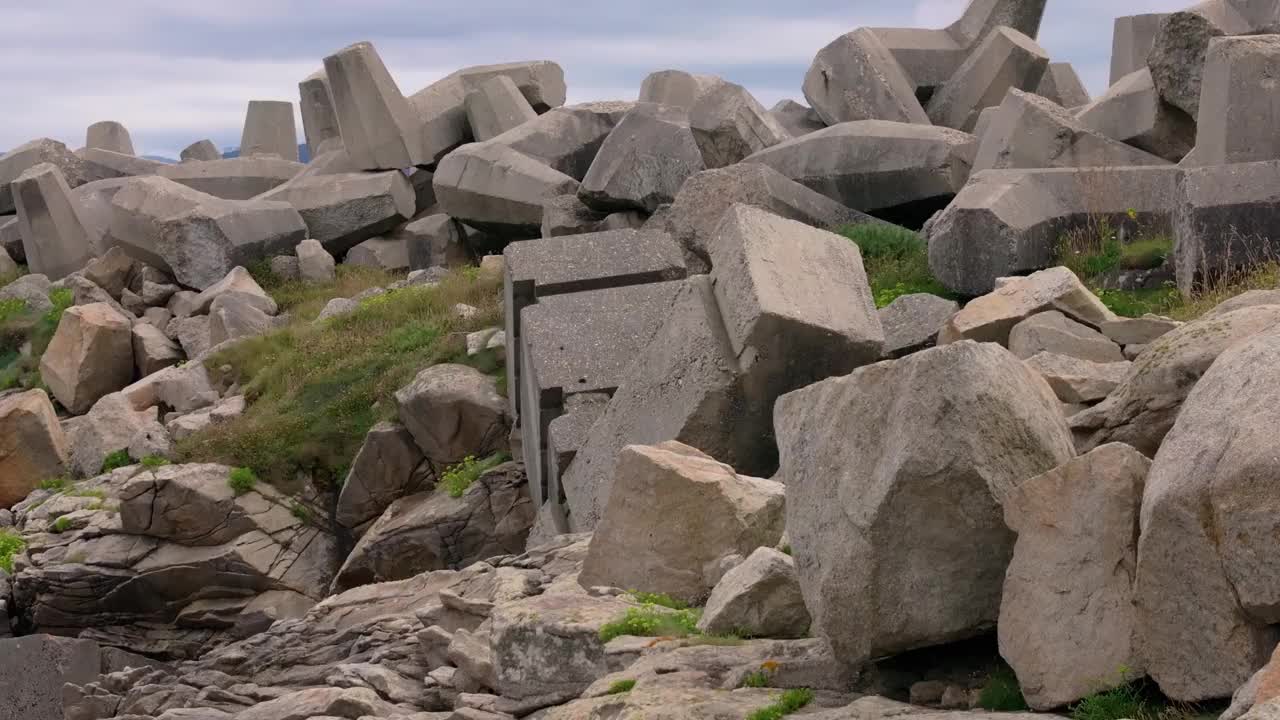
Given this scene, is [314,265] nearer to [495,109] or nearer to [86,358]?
[86,358]

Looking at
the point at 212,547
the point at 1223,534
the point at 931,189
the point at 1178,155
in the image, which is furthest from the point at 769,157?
the point at 1223,534

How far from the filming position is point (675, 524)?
283 inches

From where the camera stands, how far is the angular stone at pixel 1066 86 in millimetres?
22853

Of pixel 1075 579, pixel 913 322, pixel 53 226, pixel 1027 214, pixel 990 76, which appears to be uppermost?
pixel 990 76

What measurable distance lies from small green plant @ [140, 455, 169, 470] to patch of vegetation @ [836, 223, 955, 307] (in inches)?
287

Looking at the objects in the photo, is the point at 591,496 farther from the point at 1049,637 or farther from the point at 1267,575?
the point at 1267,575

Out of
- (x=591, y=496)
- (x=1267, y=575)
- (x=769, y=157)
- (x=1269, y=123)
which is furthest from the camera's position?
(x=769, y=157)

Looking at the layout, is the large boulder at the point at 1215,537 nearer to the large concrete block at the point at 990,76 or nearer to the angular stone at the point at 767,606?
the angular stone at the point at 767,606

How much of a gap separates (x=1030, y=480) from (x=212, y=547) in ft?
36.1

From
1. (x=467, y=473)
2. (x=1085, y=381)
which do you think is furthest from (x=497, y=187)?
(x=1085, y=381)

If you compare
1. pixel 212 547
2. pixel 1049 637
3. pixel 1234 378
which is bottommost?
pixel 212 547

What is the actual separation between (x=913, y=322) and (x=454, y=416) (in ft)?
15.8

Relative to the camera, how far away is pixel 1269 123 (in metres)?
11.5

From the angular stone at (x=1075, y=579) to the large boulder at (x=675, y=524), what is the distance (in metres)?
2.16
